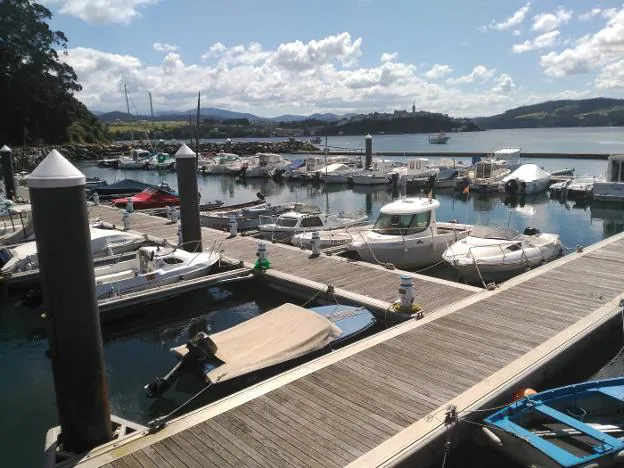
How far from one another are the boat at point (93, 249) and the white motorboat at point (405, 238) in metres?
8.58

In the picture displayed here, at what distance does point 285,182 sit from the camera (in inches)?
2344

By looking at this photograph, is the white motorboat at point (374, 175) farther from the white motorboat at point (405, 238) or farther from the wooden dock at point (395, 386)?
the wooden dock at point (395, 386)

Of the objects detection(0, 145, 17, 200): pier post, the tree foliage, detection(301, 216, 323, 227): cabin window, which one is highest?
the tree foliage

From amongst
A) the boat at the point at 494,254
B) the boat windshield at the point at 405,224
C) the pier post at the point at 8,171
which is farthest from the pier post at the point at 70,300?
the pier post at the point at 8,171

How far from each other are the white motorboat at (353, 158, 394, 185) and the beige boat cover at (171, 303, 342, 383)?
Answer: 40.7m

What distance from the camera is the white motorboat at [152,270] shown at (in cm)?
1511

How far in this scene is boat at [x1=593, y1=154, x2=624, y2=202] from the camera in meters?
36.8

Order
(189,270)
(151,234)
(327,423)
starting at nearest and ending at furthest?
1. (327,423)
2. (189,270)
3. (151,234)

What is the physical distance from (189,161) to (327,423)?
11.9 m

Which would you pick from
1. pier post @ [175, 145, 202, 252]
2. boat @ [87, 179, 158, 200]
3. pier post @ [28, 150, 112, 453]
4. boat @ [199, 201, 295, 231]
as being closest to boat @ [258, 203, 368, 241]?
boat @ [199, 201, 295, 231]

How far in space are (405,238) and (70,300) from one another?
13.7 metres

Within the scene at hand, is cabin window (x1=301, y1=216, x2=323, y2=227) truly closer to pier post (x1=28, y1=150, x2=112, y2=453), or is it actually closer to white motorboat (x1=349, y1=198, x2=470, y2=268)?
white motorboat (x1=349, y1=198, x2=470, y2=268)

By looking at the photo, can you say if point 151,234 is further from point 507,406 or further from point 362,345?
point 507,406

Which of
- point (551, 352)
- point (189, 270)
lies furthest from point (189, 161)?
point (551, 352)
